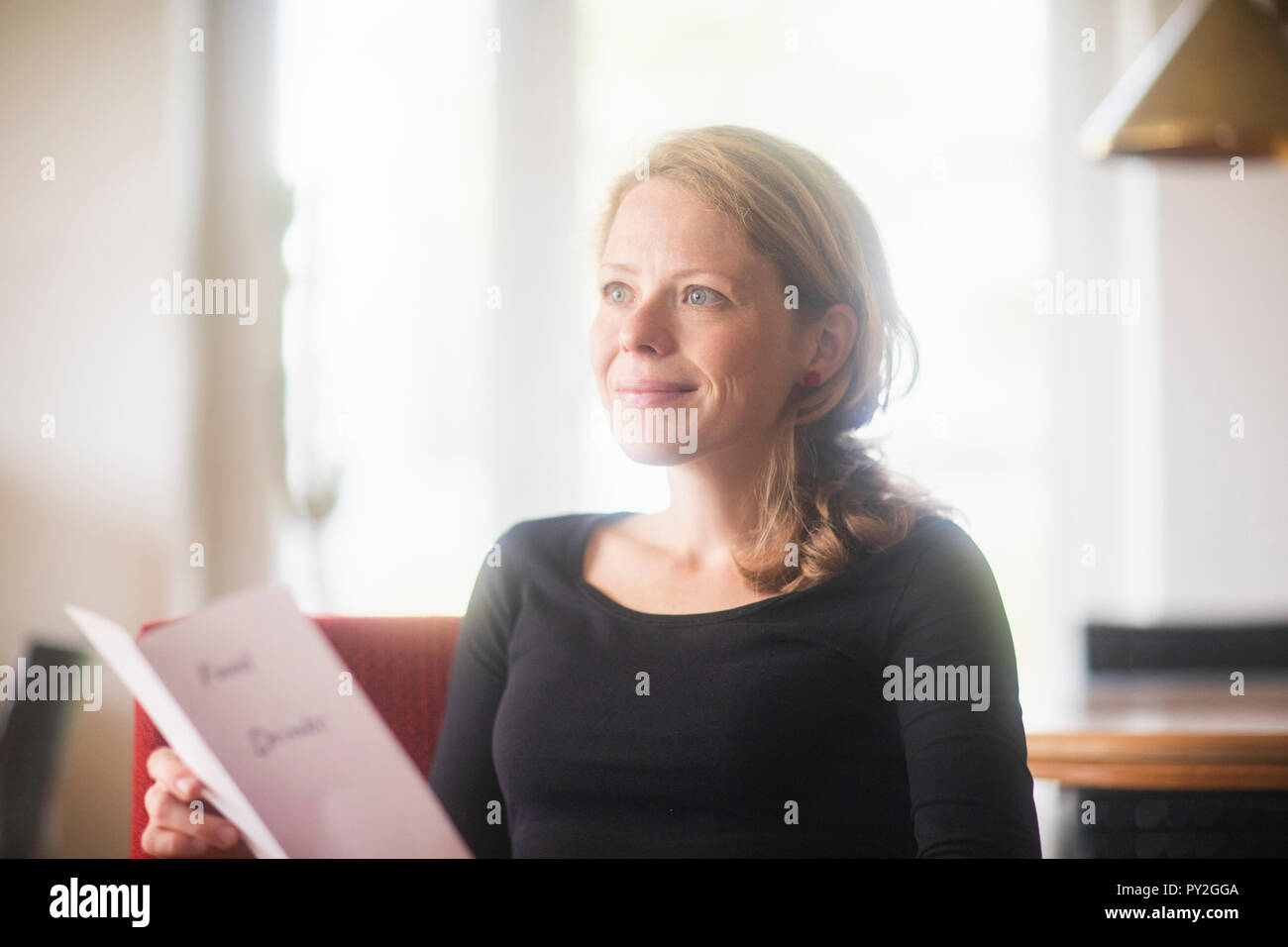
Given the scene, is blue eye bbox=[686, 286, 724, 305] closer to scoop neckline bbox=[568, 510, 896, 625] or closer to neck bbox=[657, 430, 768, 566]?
neck bbox=[657, 430, 768, 566]

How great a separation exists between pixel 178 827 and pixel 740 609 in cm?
51

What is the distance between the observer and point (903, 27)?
10.8ft

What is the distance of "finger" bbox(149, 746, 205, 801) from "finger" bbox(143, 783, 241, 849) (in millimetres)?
12

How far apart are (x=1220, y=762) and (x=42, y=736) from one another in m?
2.05

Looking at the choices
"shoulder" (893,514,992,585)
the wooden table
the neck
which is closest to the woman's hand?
the neck

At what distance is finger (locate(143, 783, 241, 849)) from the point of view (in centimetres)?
88

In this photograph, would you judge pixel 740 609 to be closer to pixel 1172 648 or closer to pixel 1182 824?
pixel 1182 824

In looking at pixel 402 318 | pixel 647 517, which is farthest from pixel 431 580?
pixel 647 517

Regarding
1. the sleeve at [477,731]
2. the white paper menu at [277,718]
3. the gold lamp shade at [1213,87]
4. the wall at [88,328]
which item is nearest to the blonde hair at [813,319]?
the sleeve at [477,731]

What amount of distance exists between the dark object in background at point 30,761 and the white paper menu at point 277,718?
169 centimetres

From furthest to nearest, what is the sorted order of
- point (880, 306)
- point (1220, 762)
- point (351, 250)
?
1. point (351, 250)
2. point (1220, 762)
3. point (880, 306)

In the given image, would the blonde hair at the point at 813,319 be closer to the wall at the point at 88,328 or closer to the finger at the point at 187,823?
the finger at the point at 187,823

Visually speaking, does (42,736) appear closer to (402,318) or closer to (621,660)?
(402,318)
